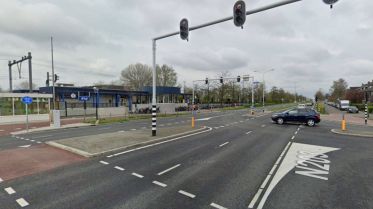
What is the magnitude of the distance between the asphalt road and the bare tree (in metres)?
60.3

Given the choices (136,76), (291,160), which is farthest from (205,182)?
(136,76)

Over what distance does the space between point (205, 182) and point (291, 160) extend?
4023 mm

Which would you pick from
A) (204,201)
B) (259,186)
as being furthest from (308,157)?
(204,201)

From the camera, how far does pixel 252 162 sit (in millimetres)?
7473

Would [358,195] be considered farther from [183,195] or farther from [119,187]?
[119,187]

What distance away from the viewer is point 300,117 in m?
19.4

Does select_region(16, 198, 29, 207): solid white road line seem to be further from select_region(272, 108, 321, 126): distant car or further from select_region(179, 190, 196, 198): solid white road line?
select_region(272, 108, 321, 126): distant car

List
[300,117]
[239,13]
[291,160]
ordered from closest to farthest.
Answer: [239,13], [291,160], [300,117]

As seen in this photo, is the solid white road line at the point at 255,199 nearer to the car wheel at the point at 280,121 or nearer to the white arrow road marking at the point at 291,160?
the white arrow road marking at the point at 291,160

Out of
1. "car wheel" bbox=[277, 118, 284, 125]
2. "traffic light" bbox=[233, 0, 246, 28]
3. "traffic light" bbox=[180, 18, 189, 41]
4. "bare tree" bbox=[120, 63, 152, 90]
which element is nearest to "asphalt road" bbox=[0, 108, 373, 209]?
"traffic light" bbox=[233, 0, 246, 28]

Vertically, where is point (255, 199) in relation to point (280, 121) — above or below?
below

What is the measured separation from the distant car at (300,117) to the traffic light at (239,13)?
15.1 meters

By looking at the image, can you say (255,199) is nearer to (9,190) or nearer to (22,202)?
(22,202)

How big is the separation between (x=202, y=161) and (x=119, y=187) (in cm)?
326
